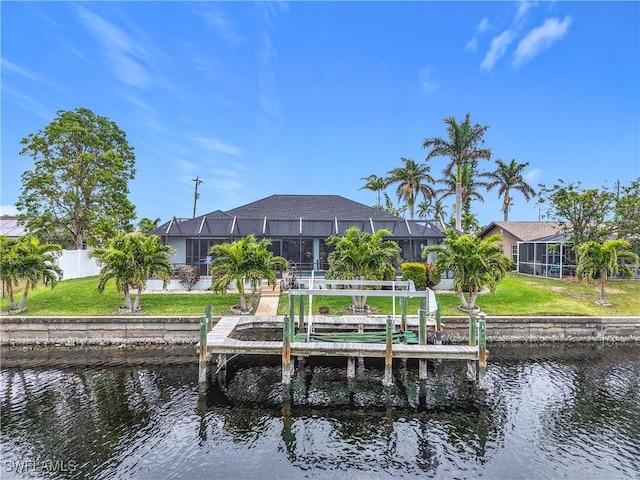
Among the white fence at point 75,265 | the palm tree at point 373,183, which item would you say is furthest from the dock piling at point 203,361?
the palm tree at point 373,183

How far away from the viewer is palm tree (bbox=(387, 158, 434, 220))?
3847cm

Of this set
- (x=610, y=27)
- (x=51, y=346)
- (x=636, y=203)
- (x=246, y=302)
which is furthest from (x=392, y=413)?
(x=636, y=203)

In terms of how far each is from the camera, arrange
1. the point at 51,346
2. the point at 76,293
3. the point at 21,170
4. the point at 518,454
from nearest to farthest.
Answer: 1. the point at 518,454
2. the point at 51,346
3. the point at 76,293
4. the point at 21,170

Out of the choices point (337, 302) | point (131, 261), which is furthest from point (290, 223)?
point (131, 261)

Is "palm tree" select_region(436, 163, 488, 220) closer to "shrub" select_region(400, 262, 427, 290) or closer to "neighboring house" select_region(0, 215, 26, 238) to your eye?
"shrub" select_region(400, 262, 427, 290)

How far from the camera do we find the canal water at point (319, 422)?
7.86 meters

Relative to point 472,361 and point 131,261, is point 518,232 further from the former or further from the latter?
point 131,261

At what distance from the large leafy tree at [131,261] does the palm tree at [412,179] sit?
27.2m

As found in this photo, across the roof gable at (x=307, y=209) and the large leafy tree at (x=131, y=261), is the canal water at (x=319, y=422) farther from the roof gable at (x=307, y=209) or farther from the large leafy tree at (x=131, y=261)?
the roof gable at (x=307, y=209)

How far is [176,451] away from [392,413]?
17.9 feet

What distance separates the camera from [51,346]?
15.9 m

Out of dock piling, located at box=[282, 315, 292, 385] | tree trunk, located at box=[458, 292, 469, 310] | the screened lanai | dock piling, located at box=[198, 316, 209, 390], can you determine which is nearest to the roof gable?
tree trunk, located at box=[458, 292, 469, 310]

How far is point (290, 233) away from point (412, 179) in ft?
59.9

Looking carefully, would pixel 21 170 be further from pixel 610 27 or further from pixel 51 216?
pixel 610 27
